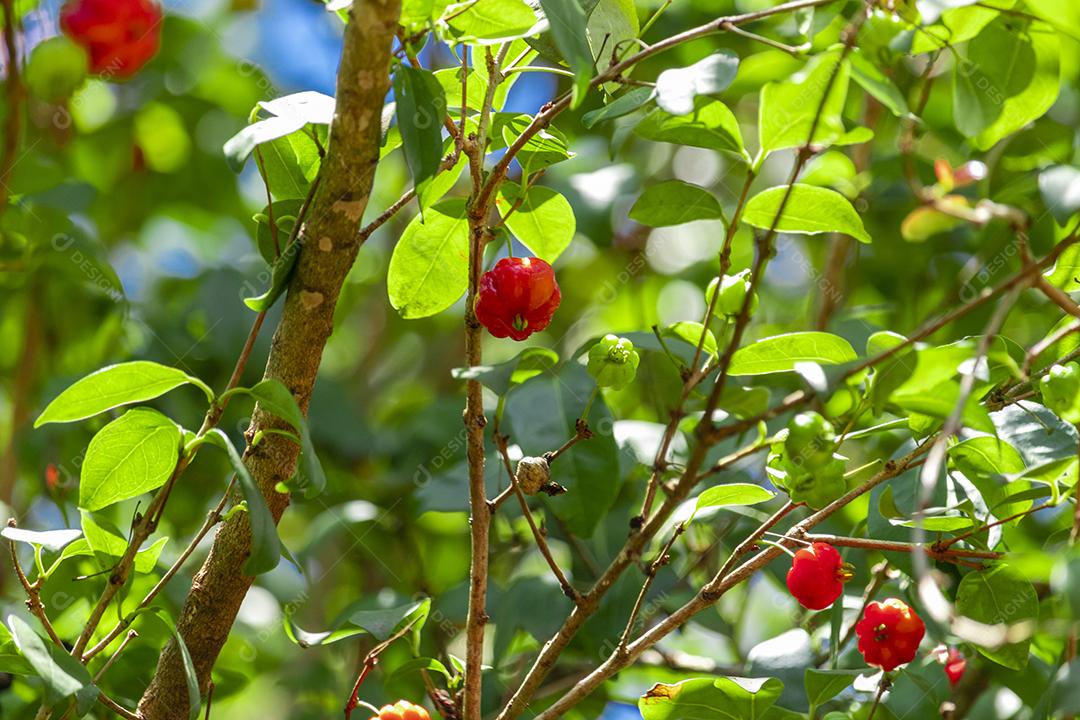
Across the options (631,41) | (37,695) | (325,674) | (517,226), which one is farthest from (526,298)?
(325,674)

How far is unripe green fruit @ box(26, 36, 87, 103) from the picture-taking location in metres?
1.74

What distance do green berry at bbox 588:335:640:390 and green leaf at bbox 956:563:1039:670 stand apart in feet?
1.22

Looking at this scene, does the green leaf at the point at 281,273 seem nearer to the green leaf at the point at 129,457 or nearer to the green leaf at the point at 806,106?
the green leaf at the point at 129,457

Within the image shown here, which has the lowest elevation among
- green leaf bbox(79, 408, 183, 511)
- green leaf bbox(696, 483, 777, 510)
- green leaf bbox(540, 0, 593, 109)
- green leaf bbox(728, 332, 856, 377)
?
green leaf bbox(696, 483, 777, 510)

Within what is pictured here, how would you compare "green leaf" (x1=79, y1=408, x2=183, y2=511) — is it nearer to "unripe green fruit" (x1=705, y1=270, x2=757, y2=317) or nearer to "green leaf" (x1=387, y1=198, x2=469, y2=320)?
"green leaf" (x1=387, y1=198, x2=469, y2=320)

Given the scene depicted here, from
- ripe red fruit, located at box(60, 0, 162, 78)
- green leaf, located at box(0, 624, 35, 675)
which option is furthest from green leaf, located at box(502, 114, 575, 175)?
ripe red fruit, located at box(60, 0, 162, 78)

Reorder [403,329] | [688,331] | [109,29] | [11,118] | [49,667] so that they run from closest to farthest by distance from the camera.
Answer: [49,667] → [688,331] → [11,118] → [109,29] → [403,329]

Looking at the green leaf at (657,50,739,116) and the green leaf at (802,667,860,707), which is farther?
the green leaf at (802,667,860,707)

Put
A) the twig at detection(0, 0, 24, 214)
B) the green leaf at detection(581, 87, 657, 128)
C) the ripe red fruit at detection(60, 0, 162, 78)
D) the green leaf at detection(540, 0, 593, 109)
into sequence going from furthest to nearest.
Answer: the ripe red fruit at detection(60, 0, 162, 78)
the twig at detection(0, 0, 24, 214)
the green leaf at detection(581, 87, 657, 128)
the green leaf at detection(540, 0, 593, 109)

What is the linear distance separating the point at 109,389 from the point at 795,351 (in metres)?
0.61

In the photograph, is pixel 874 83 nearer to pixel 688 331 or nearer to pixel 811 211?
pixel 811 211

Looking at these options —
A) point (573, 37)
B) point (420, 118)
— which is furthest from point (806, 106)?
point (420, 118)

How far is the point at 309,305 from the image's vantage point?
956 mm

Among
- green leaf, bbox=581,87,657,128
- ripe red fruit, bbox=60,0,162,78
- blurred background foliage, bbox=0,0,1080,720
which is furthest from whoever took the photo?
ripe red fruit, bbox=60,0,162,78
